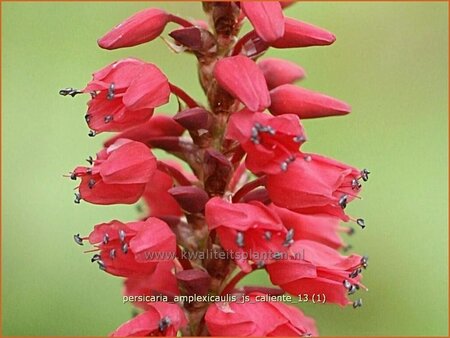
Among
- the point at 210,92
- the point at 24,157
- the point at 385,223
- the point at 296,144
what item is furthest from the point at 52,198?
the point at 296,144

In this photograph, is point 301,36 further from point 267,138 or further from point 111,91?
point 111,91

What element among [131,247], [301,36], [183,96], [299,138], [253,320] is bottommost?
[253,320]

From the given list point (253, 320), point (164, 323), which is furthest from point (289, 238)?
point (164, 323)

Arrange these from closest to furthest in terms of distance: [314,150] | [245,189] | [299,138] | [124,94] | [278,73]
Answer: [299,138] → [124,94] → [245,189] → [278,73] → [314,150]

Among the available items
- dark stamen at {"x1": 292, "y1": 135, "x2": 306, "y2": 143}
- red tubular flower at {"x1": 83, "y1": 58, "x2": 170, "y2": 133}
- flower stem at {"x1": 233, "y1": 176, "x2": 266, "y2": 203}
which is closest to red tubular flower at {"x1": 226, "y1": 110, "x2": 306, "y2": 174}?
dark stamen at {"x1": 292, "y1": 135, "x2": 306, "y2": 143}

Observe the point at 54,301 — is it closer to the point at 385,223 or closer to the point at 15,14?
the point at 385,223

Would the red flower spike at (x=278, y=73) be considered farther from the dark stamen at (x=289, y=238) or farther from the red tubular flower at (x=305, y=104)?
the dark stamen at (x=289, y=238)

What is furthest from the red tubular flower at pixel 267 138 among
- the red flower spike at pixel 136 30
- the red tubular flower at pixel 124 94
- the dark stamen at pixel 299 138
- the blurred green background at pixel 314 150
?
the blurred green background at pixel 314 150
